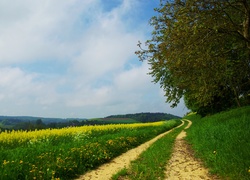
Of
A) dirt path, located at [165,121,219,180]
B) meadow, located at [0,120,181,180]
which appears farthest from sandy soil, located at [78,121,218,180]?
meadow, located at [0,120,181,180]

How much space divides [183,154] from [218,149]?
2.51 metres

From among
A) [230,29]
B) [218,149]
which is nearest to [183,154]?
[218,149]

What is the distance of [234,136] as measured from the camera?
37.0ft

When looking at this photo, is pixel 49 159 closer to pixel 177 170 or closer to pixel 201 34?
pixel 177 170

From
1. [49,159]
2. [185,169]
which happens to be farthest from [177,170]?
[49,159]

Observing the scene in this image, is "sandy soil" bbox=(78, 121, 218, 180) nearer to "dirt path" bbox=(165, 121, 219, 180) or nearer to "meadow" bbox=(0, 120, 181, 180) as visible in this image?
"dirt path" bbox=(165, 121, 219, 180)

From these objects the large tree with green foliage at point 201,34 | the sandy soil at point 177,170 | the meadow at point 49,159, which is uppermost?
the large tree with green foliage at point 201,34

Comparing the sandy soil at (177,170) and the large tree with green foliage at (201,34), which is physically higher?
the large tree with green foliage at (201,34)

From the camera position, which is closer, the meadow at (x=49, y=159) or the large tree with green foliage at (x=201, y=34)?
the meadow at (x=49, y=159)

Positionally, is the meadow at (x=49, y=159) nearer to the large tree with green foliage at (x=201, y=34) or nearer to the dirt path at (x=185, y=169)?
the dirt path at (x=185, y=169)

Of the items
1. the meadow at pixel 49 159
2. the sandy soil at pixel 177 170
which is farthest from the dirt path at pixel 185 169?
the meadow at pixel 49 159

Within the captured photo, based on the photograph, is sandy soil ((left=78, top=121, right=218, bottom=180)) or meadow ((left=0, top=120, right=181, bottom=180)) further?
sandy soil ((left=78, top=121, right=218, bottom=180))

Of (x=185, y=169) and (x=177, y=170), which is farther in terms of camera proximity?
(x=185, y=169)

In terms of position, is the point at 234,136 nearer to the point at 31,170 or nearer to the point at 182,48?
the point at 182,48
